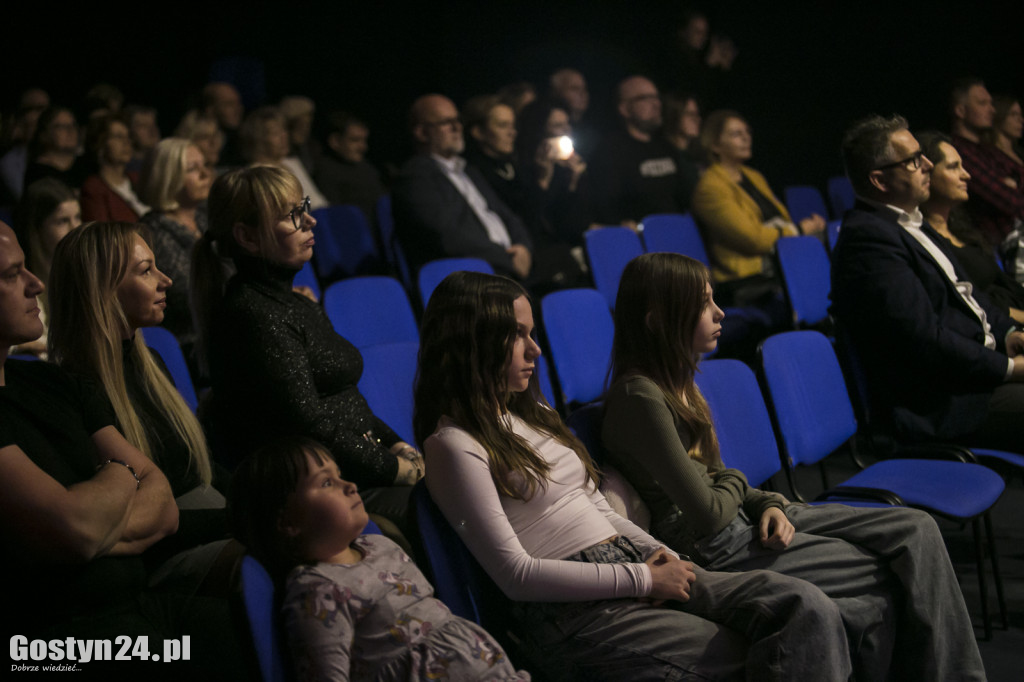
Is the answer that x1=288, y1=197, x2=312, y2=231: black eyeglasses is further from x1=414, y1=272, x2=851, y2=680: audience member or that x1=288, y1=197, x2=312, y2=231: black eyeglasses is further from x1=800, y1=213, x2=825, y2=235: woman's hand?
x1=800, y1=213, x2=825, y2=235: woman's hand

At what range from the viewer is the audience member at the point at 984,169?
4461 millimetres

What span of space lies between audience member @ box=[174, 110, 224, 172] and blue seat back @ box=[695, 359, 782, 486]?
310 cm

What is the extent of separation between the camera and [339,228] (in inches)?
165

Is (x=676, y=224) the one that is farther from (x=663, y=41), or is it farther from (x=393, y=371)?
(x=663, y=41)

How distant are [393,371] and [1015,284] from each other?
2411 mm

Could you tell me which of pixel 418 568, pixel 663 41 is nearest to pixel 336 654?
pixel 418 568

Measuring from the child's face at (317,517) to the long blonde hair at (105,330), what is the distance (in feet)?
1.64

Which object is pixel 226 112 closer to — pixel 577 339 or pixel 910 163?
pixel 577 339

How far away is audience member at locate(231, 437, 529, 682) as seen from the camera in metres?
1.38

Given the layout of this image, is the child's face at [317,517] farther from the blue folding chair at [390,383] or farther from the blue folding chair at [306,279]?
the blue folding chair at [306,279]

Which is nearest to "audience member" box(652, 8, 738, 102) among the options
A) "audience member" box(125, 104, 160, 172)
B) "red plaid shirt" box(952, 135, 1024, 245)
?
"red plaid shirt" box(952, 135, 1024, 245)

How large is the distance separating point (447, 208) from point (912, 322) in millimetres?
2046

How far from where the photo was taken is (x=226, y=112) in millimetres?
5250

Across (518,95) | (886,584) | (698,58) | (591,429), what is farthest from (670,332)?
(698,58)
